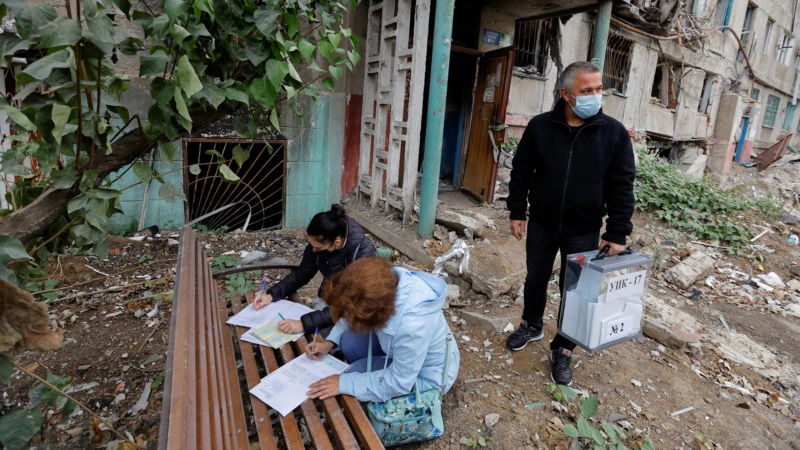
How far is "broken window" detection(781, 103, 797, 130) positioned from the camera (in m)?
19.5

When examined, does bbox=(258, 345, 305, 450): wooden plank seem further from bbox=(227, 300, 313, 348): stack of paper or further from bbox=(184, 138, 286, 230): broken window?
bbox=(184, 138, 286, 230): broken window

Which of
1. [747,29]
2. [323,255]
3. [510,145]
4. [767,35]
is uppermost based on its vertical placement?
[767,35]

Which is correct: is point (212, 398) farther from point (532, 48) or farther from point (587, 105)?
point (532, 48)

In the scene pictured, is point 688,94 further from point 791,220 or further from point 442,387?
point 442,387

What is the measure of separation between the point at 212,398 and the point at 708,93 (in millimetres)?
15823

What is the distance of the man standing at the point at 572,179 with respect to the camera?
2314mm

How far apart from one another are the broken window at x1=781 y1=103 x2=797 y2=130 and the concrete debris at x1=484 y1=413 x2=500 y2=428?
965 inches

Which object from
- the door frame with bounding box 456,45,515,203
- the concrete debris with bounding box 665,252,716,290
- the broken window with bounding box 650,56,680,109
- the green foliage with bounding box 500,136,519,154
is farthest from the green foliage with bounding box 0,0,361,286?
the broken window with bounding box 650,56,680,109

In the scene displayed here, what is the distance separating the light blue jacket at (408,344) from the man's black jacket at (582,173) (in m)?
0.93

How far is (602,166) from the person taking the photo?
2330 mm

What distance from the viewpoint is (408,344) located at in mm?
1815

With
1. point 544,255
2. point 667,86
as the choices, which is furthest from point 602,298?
point 667,86

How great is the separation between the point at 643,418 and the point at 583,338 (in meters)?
0.67

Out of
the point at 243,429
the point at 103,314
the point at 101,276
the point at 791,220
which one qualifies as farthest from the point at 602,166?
the point at 791,220
